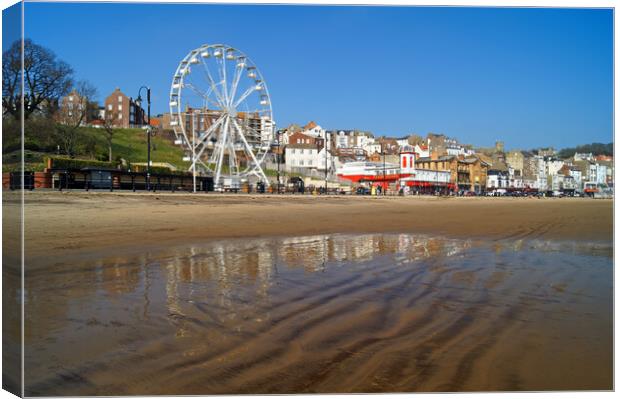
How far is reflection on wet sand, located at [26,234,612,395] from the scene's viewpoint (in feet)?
8.12

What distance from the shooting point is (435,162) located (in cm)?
8588

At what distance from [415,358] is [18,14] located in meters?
2.49

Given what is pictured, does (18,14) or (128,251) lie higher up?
(18,14)

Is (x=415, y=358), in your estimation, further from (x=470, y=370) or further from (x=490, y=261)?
(x=490, y=261)

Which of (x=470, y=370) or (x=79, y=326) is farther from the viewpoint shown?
(x=79, y=326)

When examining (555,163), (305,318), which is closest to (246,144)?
(555,163)

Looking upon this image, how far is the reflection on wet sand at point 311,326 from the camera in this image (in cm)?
247

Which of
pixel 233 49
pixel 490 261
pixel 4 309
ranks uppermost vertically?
pixel 233 49

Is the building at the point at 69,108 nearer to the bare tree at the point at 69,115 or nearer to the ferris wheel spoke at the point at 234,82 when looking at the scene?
the bare tree at the point at 69,115

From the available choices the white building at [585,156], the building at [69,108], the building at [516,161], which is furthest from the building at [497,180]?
the white building at [585,156]

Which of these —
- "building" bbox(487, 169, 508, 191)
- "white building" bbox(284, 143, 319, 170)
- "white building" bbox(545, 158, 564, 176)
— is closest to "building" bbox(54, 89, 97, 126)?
"white building" bbox(545, 158, 564, 176)

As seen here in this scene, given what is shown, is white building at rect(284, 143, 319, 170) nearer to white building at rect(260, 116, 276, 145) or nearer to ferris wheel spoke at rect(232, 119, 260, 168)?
white building at rect(260, 116, 276, 145)

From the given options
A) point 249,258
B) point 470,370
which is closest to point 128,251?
point 249,258

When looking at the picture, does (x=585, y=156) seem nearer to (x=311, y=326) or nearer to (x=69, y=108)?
(x=311, y=326)
